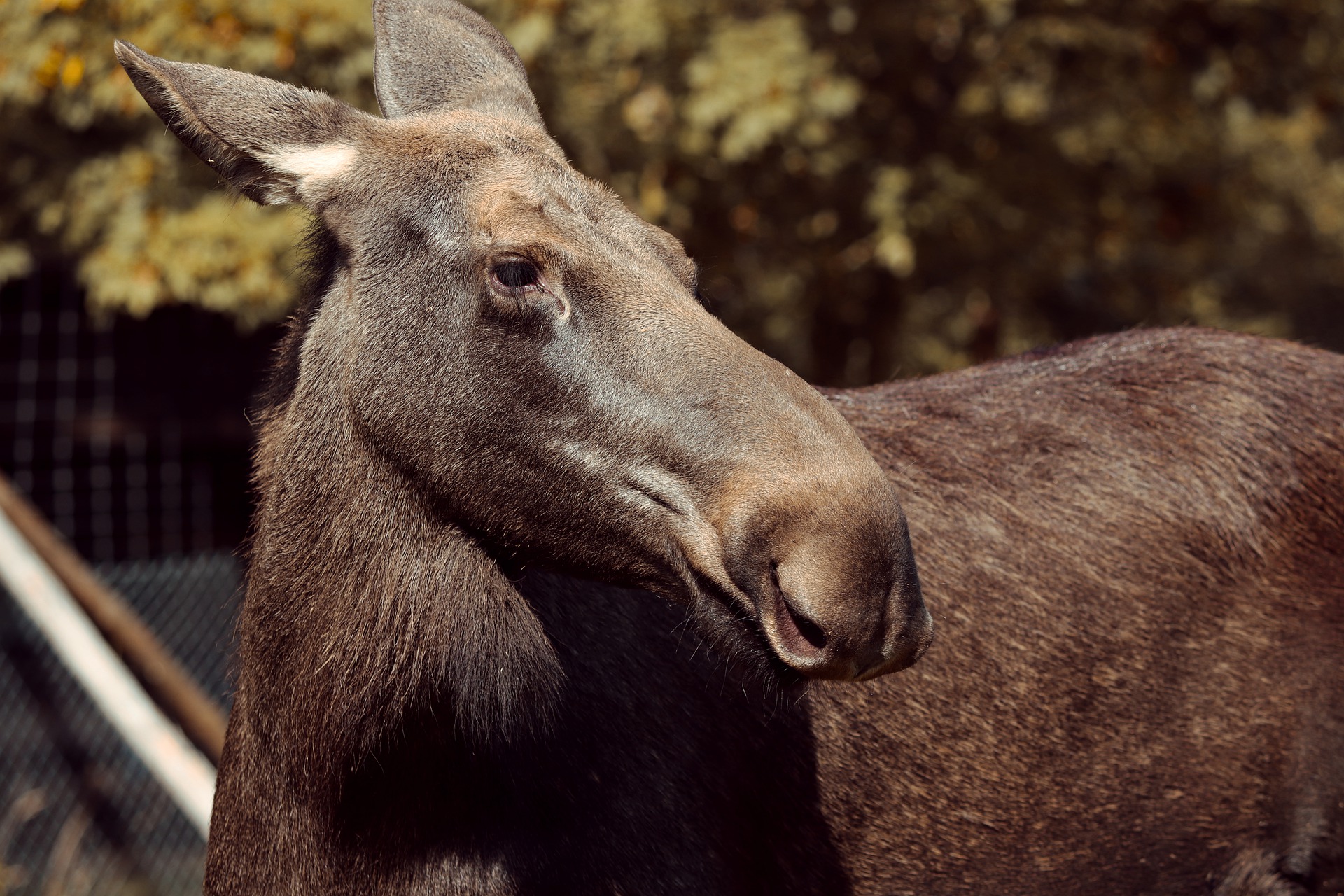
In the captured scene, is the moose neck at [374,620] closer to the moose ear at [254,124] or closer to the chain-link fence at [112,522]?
A: the moose ear at [254,124]

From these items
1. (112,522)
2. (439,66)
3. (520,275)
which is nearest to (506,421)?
(520,275)

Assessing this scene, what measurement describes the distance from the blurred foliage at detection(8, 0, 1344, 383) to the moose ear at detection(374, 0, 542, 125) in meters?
2.75

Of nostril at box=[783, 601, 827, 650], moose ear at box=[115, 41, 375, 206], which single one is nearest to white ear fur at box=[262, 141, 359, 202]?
moose ear at box=[115, 41, 375, 206]

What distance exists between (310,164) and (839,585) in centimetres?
156

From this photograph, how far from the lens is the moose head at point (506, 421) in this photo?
236 cm

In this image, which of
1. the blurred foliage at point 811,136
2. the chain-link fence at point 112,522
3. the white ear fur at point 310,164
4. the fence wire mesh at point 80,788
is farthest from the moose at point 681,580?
the fence wire mesh at point 80,788

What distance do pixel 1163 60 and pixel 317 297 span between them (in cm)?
715

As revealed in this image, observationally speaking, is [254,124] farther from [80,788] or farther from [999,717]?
[80,788]

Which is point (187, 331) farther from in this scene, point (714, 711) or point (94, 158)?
point (714, 711)

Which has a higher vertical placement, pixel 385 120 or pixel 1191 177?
pixel 385 120

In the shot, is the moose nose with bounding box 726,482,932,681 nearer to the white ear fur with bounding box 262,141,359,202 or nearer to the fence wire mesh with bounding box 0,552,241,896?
the white ear fur with bounding box 262,141,359,202

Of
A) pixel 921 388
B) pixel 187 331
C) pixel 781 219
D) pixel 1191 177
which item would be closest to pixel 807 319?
pixel 781 219

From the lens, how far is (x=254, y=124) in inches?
110

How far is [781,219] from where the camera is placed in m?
8.76
